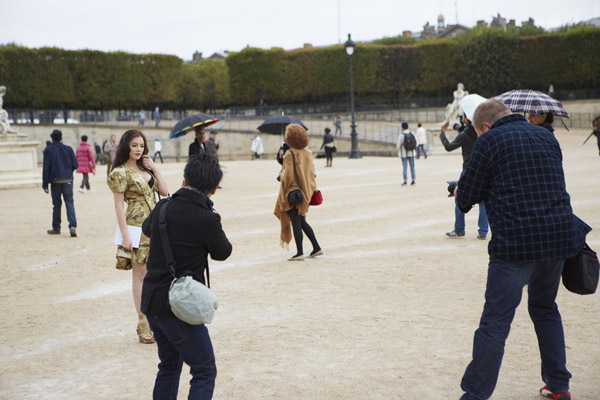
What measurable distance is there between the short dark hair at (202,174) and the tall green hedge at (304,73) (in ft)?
167

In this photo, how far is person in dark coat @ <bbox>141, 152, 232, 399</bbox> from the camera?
3.29 m

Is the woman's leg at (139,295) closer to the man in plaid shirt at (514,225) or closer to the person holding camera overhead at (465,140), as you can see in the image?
the man in plaid shirt at (514,225)

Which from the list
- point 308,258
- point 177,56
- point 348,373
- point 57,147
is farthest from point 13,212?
point 177,56

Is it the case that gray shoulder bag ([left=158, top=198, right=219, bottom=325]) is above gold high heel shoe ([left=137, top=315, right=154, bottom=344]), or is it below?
above

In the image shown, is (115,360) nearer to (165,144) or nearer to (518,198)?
(518,198)

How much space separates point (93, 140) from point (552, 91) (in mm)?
35288

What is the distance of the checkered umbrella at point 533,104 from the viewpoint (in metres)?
5.89

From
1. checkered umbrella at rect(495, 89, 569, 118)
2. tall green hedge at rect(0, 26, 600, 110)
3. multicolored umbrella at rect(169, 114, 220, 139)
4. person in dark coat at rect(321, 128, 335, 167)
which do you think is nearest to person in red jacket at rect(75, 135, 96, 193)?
multicolored umbrella at rect(169, 114, 220, 139)

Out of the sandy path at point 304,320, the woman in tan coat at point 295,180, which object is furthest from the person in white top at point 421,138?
the woman in tan coat at point 295,180

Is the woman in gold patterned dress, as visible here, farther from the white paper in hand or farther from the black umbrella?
the black umbrella

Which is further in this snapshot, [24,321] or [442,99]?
[442,99]

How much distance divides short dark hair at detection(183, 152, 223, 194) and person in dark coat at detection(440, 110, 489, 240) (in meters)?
5.13

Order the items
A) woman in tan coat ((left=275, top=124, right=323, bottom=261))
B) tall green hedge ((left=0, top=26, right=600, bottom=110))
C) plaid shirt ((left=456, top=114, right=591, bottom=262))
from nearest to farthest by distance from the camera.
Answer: plaid shirt ((left=456, top=114, right=591, bottom=262)), woman in tan coat ((left=275, top=124, right=323, bottom=261)), tall green hedge ((left=0, top=26, right=600, bottom=110))

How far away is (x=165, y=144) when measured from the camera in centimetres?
A: 4906
